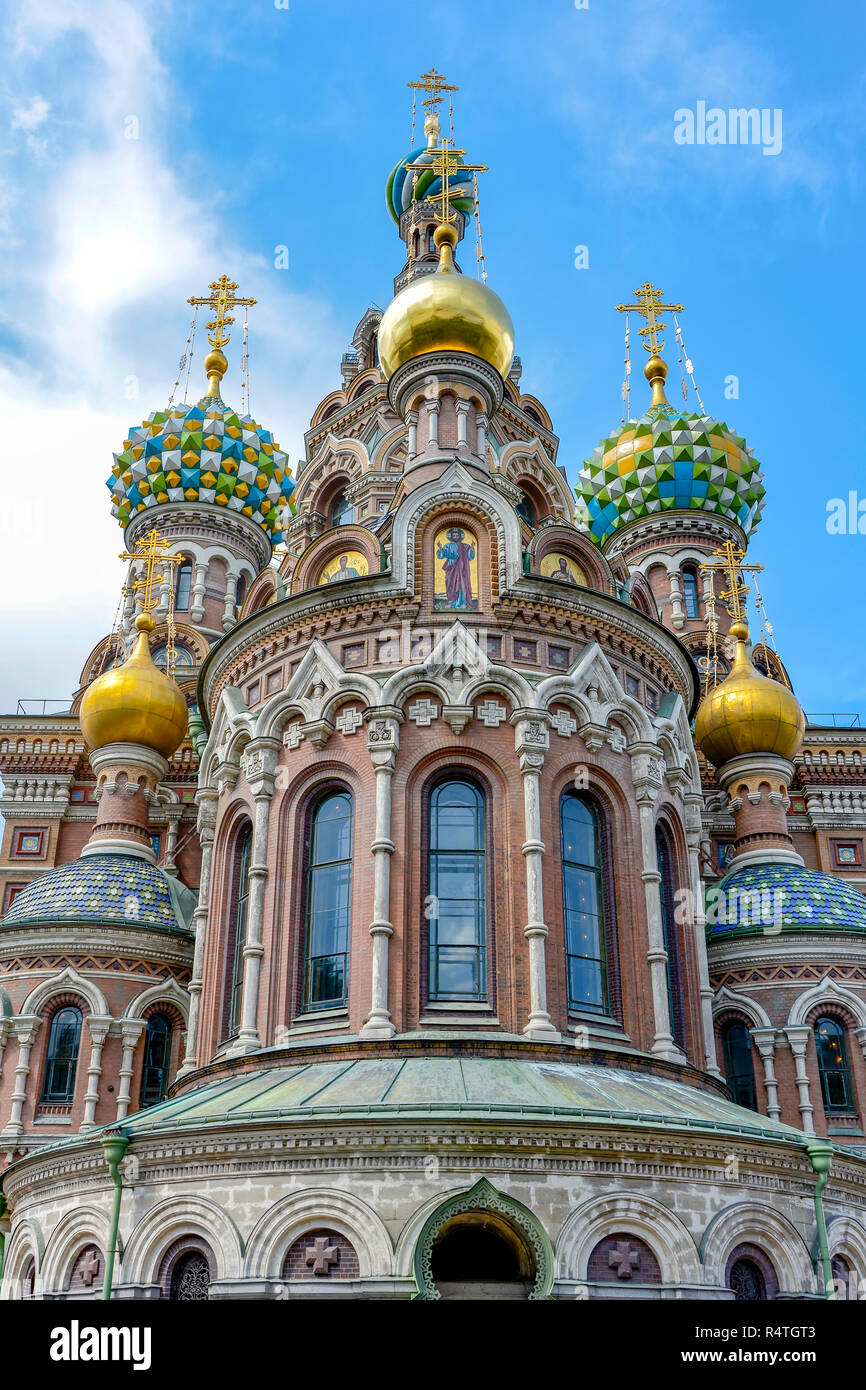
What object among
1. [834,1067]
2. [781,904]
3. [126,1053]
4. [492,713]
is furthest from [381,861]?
[834,1067]

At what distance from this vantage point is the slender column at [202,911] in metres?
15.2

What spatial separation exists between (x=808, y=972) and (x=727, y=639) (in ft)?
33.8

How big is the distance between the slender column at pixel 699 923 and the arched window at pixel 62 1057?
820 cm

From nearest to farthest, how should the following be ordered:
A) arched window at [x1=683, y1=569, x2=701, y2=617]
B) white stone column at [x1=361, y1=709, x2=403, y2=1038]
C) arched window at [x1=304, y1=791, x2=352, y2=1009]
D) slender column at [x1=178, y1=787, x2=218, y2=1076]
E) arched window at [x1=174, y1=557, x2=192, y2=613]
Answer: white stone column at [x1=361, y1=709, x2=403, y2=1038] < arched window at [x1=304, y1=791, x2=352, y2=1009] < slender column at [x1=178, y1=787, x2=218, y2=1076] < arched window at [x1=683, y1=569, x2=701, y2=617] < arched window at [x1=174, y1=557, x2=192, y2=613]

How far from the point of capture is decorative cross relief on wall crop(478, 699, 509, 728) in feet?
47.1

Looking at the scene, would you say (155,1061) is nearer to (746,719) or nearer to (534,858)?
(534,858)

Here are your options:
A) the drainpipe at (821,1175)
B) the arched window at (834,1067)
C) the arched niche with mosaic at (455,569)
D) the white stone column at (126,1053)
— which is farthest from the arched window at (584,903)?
the white stone column at (126,1053)

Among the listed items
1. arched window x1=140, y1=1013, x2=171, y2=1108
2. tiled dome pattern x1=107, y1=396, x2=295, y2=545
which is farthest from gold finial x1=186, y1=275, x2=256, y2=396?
arched window x1=140, y1=1013, x2=171, y2=1108

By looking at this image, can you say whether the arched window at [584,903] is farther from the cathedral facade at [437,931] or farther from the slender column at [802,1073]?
the slender column at [802,1073]

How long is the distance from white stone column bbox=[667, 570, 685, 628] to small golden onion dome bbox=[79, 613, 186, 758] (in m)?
11.2

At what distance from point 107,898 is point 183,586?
40.5 feet

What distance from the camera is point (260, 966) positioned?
46.2ft

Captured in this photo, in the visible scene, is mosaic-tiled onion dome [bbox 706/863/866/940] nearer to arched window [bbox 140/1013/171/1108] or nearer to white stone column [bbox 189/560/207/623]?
arched window [bbox 140/1013/171/1108]

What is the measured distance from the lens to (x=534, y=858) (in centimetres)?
1363
